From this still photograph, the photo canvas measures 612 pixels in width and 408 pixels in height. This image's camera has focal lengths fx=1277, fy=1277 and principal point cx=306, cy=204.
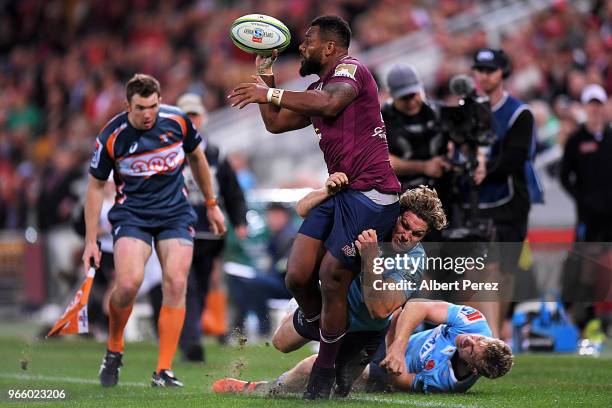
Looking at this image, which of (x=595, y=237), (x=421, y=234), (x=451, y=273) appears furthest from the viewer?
(x=595, y=237)

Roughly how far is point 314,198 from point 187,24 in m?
16.8

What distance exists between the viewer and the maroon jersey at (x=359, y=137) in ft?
25.3

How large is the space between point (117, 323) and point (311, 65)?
8.36 feet

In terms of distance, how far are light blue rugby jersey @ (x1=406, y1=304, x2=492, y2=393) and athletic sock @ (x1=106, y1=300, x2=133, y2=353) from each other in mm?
2106

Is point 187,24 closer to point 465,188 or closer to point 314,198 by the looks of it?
point 465,188

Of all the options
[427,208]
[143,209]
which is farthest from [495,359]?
[143,209]

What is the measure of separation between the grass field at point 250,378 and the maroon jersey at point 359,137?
4.42ft

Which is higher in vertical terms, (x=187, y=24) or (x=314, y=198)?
(x=187, y=24)

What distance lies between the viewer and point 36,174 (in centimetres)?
2297

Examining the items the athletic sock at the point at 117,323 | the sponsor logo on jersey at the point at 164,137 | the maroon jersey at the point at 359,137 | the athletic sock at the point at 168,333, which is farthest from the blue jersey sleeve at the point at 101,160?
the maroon jersey at the point at 359,137

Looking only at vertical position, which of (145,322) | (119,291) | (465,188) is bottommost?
(145,322)

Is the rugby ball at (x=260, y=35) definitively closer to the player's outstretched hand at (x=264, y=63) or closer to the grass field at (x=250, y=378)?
the player's outstretched hand at (x=264, y=63)

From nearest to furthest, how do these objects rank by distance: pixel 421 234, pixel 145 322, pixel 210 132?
1. pixel 421 234
2. pixel 145 322
3. pixel 210 132

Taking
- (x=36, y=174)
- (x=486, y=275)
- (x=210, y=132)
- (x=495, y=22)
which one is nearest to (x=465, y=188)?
(x=486, y=275)
